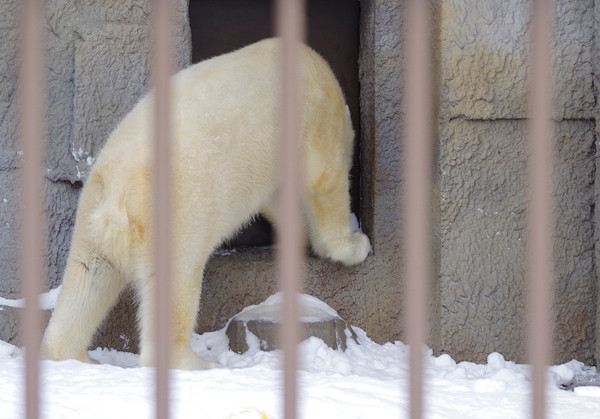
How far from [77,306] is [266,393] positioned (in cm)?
67

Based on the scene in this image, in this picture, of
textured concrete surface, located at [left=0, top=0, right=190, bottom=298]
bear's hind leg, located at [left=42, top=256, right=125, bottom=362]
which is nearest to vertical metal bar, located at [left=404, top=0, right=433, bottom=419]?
bear's hind leg, located at [left=42, top=256, right=125, bottom=362]

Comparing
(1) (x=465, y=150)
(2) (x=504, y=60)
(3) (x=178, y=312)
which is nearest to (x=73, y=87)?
(3) (x=178, y=312)

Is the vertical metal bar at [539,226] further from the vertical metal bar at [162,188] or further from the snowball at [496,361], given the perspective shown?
the snowball at [496,361]

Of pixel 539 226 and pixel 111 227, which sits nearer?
pixel 539 226

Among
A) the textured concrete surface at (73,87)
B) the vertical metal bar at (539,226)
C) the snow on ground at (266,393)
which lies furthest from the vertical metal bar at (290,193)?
the textured concrete surface at (73,87)

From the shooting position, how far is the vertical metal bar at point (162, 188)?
104 centimetres

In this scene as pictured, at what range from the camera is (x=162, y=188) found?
3.56ft

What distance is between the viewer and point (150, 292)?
7.26 ft

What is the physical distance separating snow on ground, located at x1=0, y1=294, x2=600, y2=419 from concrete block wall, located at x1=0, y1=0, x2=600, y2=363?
12.7 inches

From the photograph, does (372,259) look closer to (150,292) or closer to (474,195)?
(474,195)

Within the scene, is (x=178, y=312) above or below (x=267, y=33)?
below

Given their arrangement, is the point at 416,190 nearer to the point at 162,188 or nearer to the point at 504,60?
the point at 162,188

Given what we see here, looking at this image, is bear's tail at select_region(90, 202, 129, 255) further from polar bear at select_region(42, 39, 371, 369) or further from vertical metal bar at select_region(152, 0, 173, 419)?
vertical metal bar at select_region(152, 0, 173, 419)

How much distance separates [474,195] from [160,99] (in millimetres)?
1817
